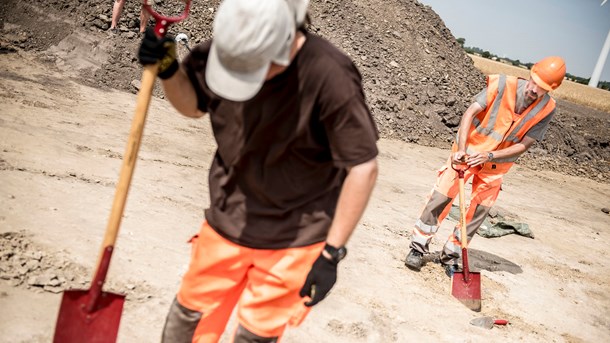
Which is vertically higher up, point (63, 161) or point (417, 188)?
point (63, 161)

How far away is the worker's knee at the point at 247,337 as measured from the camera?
1943mm

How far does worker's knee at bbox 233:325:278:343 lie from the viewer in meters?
1.94

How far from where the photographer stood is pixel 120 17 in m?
9.69

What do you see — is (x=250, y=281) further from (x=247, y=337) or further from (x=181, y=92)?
(x=181, y=92)

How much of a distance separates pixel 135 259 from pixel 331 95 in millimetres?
2359

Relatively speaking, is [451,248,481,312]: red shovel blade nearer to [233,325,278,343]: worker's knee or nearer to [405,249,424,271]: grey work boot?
[405,249,424,271]: grey work boot

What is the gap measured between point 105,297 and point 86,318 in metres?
0.11

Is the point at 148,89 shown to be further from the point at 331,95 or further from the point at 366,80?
the point at 366,80

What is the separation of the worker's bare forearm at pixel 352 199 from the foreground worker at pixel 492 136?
9.14ft

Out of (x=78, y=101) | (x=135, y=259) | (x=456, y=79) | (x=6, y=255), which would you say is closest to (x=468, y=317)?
(x=135, y=259)

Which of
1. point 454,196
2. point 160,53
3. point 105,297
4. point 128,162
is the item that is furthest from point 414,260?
point 160,53

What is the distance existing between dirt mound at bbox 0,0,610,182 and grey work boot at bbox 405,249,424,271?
6052 millimetres

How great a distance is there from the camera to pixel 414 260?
469 cm

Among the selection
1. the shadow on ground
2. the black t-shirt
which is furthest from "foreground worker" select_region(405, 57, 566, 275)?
the black t-shirt
